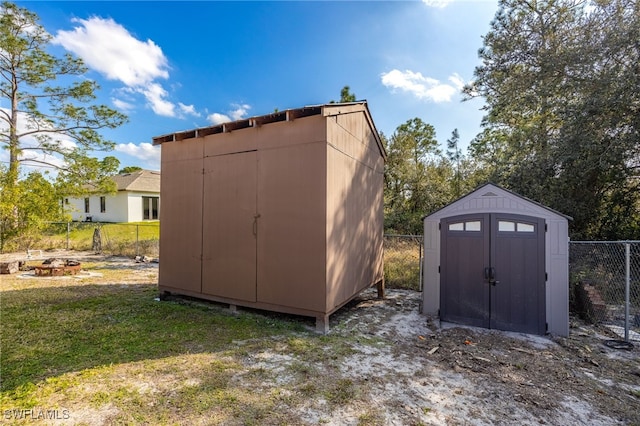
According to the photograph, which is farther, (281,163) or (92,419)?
(281,163)

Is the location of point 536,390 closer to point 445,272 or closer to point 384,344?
point 384,344

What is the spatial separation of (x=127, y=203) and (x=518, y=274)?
2083cm

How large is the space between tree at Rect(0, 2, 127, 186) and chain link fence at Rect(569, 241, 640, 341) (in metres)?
18.3

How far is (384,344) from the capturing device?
3.85 meters

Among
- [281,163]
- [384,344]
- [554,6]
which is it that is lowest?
[384,344]

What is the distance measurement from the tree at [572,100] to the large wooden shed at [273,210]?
5.18 metres

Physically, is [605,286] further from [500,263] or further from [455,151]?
[455,151]

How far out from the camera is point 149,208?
776 inches

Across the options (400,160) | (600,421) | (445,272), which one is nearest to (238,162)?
(445,272)

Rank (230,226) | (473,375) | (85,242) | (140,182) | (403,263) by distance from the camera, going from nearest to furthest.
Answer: (473,375) < (230,226) < (403,263) < (85,242) < (140,182)

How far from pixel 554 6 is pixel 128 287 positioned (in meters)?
13.7

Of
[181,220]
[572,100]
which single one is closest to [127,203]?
[181,220]

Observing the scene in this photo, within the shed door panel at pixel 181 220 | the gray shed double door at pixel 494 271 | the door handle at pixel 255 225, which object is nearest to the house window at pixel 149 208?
the shed door panel at pixel 181 220

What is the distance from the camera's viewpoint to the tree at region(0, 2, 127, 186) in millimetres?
12055
